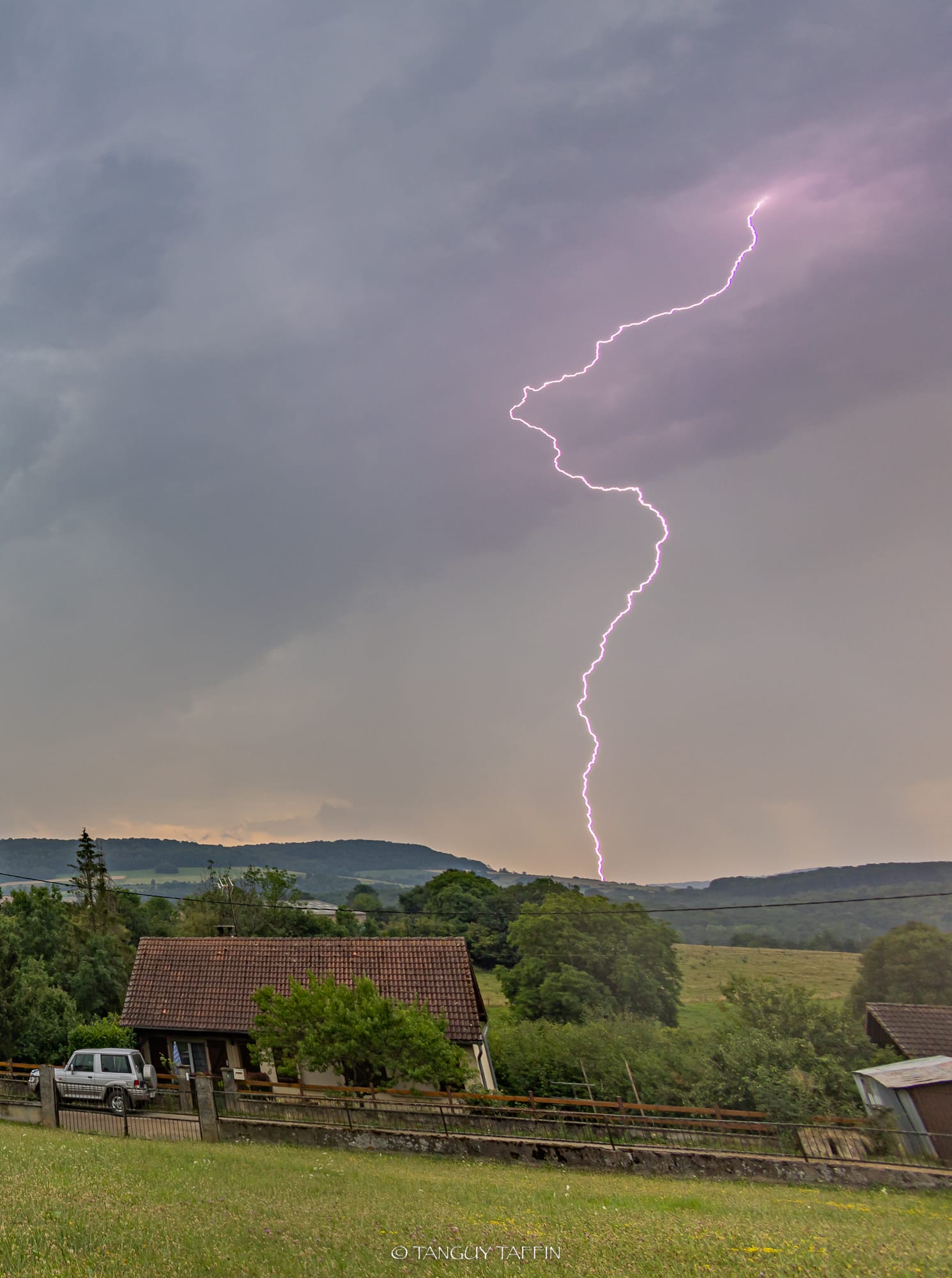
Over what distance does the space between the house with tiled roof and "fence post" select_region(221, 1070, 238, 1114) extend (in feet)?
22.5

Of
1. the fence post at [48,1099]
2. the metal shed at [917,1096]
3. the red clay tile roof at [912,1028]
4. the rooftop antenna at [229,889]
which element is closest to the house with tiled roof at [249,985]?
the fence post at [48,1099]

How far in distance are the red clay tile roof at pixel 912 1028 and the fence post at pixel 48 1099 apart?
31.8 meters

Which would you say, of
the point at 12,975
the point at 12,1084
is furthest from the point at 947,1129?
the point at 12,975

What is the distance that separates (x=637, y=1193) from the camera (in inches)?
564

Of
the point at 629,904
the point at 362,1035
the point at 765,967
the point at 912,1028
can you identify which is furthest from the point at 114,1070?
the point at 765,967

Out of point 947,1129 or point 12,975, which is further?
point 12,975

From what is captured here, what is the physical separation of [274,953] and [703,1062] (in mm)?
20131

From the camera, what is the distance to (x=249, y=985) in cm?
3156

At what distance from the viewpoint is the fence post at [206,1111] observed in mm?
18359

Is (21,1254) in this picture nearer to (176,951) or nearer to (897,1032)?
(176,951)

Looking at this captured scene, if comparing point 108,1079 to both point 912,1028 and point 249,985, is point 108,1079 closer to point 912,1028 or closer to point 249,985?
point 249,985

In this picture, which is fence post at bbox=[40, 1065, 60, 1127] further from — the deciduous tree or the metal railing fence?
the deciduous tree

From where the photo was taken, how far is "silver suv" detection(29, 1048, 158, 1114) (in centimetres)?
2108

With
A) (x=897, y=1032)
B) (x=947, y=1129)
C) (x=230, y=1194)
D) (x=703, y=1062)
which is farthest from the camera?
(x=897, y=1032)
